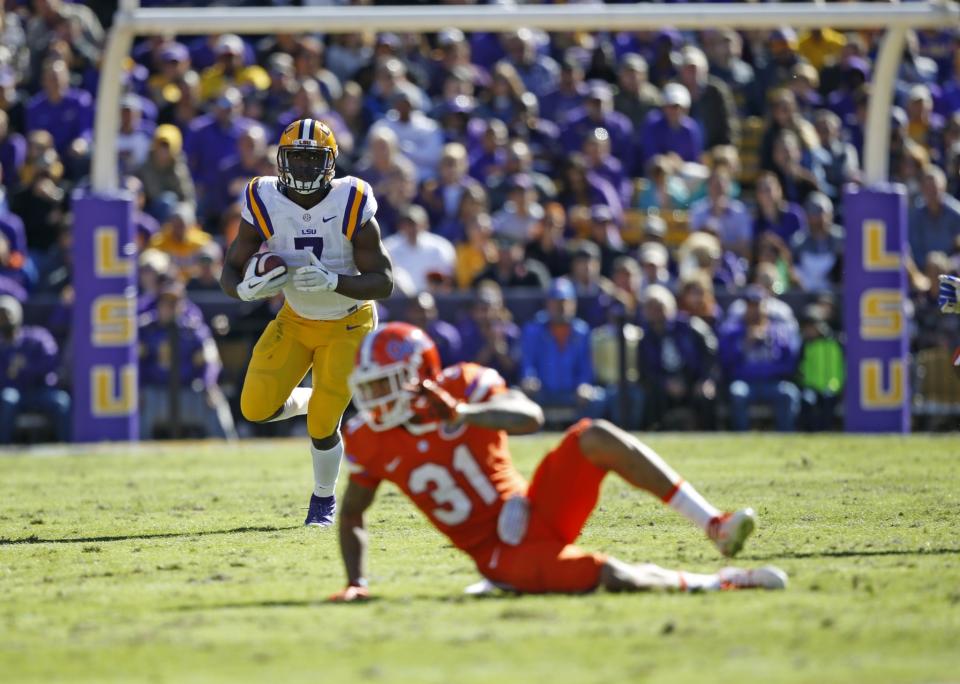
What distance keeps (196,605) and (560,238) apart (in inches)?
385

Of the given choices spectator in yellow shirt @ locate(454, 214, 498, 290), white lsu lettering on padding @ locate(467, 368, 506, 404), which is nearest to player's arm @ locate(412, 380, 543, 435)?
white lsu lettering on padding @ locate(467, 368, 506, 404)

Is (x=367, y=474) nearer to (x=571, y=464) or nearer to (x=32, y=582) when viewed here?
(x=571, y=464)

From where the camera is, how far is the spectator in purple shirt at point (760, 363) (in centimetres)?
1433

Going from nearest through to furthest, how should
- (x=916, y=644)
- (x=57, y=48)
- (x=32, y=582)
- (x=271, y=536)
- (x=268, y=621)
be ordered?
(x=916, y=644), (x=268, y=621), (x=32, y=582), (x=271, y=536), (x=57, y=48)

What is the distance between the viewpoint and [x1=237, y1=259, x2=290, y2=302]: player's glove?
332 inches

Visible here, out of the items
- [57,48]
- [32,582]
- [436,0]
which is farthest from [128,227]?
[32,582]

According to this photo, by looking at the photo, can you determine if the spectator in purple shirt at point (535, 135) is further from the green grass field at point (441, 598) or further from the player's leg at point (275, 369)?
the player's leg at point (275, 369)

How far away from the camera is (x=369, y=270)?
8.68 meters

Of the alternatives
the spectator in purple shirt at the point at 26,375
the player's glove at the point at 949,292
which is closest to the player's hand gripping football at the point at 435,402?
the player's glove at the point at 949,292

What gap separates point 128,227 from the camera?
558 inches

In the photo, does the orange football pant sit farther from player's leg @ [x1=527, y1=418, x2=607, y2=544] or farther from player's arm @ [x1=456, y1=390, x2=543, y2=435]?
player's arm @ [x1=456, y1=390, x2=543, y2=435]

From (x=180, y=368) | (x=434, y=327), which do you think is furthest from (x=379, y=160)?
(x=180, y=368)

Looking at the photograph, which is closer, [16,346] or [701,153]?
[16,346]

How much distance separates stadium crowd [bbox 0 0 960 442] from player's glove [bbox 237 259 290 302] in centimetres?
577
